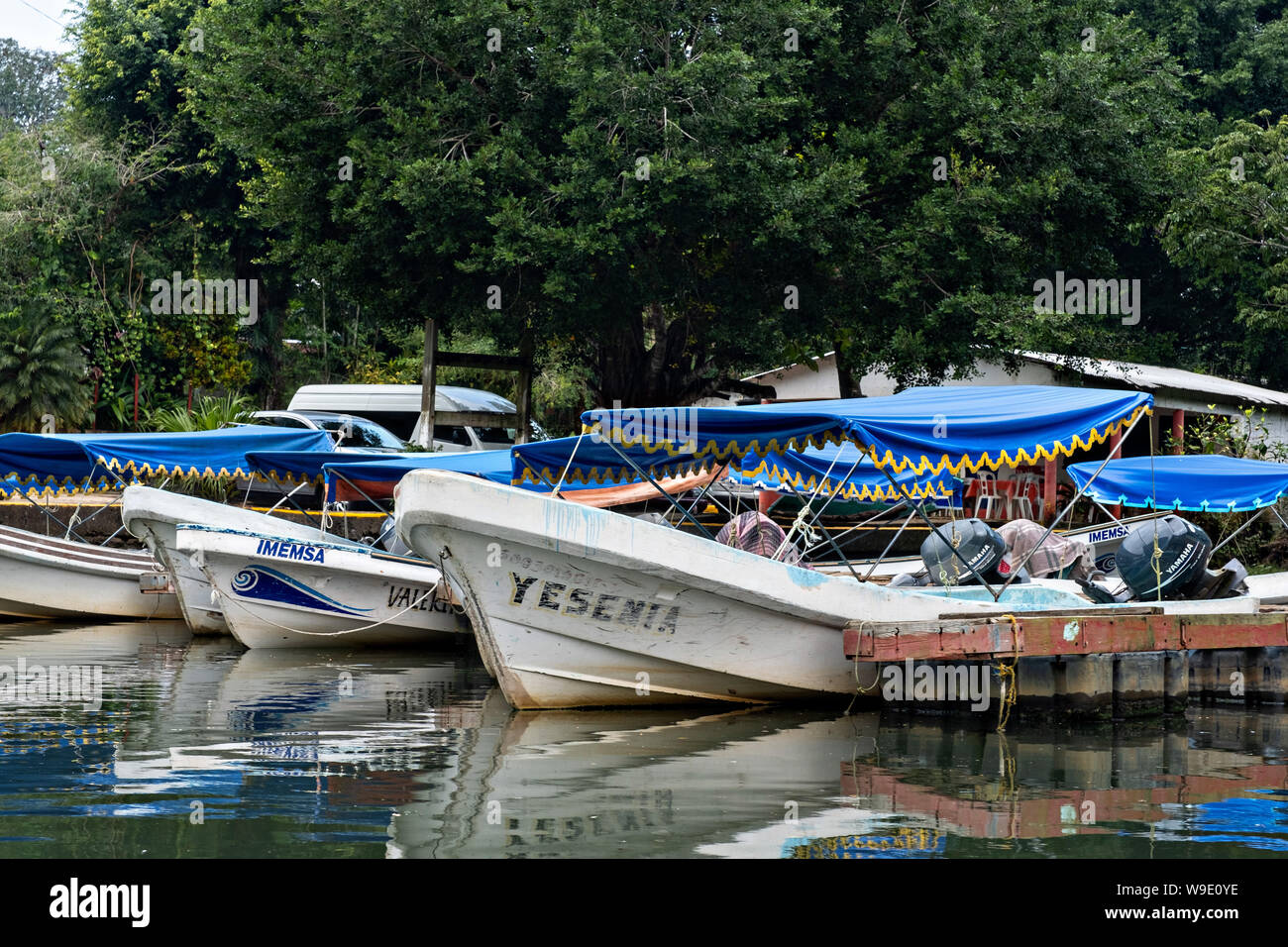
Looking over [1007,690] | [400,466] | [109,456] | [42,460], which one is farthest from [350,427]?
[1007,690]

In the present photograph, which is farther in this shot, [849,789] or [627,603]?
[627,603]

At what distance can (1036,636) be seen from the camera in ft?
32.6

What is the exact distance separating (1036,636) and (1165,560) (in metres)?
2.31

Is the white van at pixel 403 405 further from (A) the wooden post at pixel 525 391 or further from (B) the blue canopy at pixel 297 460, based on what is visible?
(B) the blue canopy at pixel 297 460

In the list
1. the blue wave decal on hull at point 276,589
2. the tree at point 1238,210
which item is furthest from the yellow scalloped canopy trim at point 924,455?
the tree at point 1238,210

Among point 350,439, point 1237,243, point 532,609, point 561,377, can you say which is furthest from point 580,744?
point 561,377

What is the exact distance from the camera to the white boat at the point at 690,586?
991 cm

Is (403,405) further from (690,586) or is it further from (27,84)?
(27,84)

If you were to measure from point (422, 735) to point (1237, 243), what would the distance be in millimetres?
18323

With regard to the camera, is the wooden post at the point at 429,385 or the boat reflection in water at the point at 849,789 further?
the wooden post at the point at 429,385

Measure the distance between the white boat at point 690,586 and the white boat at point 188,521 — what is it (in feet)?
18.6

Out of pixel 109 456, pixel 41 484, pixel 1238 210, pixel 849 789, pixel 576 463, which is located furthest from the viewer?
pixel 1238 210

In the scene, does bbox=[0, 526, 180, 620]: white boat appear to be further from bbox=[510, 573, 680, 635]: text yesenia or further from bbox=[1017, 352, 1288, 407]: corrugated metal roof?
bbox=[1017, 352, 1288, 407]: corrugated metal roof

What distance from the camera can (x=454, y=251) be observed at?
20062 mm
